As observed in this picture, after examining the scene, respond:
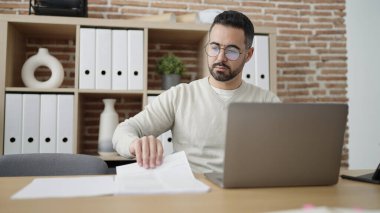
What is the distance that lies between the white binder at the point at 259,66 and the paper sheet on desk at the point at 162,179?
4.91ft

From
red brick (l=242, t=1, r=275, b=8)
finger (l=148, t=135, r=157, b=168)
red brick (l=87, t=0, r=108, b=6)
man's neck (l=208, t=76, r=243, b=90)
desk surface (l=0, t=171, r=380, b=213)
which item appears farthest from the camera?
red brick (l=242, t=1, r=275, b=8)

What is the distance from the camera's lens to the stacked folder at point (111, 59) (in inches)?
89.4

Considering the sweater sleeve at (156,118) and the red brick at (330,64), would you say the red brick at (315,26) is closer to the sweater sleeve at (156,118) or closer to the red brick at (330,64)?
the red brick at (330,64)

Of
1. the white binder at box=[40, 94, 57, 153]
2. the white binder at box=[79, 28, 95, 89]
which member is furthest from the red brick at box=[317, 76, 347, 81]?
the white binder at box=[40, 94, 57, 153]

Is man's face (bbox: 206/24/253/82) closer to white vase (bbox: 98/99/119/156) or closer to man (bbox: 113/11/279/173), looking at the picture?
man (bbox: 113/11/279/173)

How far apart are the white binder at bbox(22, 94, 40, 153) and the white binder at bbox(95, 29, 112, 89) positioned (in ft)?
1.35

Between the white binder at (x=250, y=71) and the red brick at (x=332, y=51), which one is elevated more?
the red brick at (x=332, y=51)

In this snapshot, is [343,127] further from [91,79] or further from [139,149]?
[91,79]

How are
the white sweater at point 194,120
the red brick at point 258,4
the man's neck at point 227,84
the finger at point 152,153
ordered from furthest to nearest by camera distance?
the red brick at point 258,4
the man's neck at point 227,84
the white sweater at point 194,120
the finger at point 152,153

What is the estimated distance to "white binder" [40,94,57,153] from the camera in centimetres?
221

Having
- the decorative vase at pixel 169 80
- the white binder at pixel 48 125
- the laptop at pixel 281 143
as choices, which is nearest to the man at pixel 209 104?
the laptop at pixel 281 143

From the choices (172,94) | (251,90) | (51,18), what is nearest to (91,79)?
(51,18)

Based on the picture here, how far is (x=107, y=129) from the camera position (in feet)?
7.70

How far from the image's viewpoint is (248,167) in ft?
2.70
